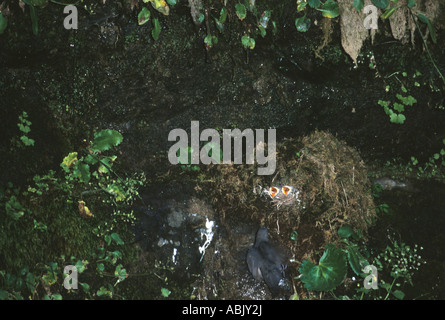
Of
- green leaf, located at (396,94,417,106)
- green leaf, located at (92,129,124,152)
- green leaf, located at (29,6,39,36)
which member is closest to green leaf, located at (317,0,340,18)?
green leaf, located at (396,94,417,106)

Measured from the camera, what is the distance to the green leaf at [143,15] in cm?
272

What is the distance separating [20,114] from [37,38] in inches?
25.0

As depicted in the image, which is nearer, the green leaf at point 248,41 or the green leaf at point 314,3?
the green leaf at point 314,3

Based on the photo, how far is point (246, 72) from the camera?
10.5ft

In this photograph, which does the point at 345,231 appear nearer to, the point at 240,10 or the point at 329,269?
the point at 329,269

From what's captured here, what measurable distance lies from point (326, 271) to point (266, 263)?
48 cm

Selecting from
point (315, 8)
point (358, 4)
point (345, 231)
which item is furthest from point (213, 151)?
point (358, 4)

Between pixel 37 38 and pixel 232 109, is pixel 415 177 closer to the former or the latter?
pixel 232 109

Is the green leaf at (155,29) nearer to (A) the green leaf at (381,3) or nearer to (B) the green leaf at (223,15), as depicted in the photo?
(B) the green leaf at (223,15)

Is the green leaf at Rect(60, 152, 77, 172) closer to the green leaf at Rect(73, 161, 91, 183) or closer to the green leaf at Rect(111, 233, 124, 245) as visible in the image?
the green leaf at Rect(73, 161, 91, 183)

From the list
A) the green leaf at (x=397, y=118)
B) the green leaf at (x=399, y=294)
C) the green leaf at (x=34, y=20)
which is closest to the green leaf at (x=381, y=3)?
the green leaf at (x=397, y=118)

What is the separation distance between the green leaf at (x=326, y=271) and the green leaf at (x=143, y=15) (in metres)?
2.32

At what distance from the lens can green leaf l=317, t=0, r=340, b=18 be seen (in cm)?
286

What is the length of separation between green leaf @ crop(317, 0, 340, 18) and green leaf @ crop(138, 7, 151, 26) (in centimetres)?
143
